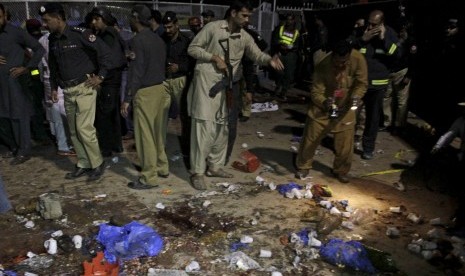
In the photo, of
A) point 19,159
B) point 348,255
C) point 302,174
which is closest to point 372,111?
point 302,174

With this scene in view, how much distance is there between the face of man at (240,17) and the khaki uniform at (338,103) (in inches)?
41.5

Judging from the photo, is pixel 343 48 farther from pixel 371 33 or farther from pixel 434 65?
pixel 434 65

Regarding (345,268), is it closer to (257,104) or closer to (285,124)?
(285,124)

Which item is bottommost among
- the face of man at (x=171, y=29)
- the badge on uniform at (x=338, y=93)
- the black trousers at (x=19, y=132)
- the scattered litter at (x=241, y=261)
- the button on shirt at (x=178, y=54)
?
the scattered litter at (x=241, y=261)

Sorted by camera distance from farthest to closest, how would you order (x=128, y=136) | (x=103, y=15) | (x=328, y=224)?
1. (x=128, y=136)
2. (x=103, y=15)
3. (x=328, y=224)

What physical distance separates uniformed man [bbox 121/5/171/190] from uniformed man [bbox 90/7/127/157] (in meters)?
1.16

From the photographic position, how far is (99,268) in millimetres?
3266

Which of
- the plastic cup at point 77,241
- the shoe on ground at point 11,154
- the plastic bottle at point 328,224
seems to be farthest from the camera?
the shoe on ground at point 11,154

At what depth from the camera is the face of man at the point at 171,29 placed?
A: 553cm

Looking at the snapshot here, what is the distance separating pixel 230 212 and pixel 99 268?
1.54 metres

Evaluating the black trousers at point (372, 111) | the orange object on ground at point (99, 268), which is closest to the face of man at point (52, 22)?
the orange object on ground at point (99, 268)

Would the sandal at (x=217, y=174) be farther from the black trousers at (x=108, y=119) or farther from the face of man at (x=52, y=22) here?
the face of man at (x=52, y=22)

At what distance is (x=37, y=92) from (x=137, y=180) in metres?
2.61

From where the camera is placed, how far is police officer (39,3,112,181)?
4.63m
